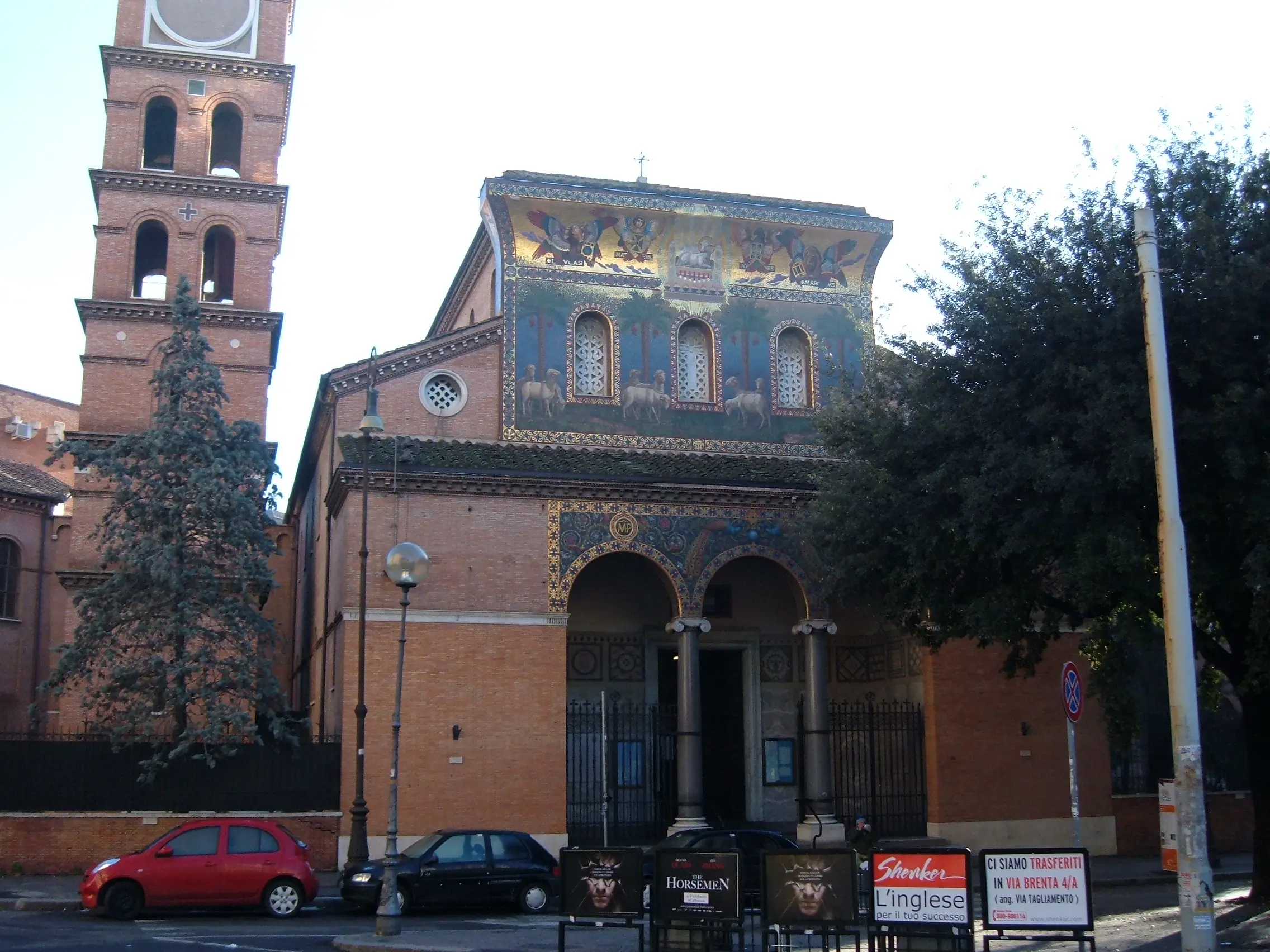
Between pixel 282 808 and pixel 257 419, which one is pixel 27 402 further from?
pixel 282 808

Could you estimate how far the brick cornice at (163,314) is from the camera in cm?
3231

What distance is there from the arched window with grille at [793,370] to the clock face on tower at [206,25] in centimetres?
1644

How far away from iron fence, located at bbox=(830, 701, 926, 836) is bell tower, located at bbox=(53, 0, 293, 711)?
15.6 m

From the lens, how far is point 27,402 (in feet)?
169

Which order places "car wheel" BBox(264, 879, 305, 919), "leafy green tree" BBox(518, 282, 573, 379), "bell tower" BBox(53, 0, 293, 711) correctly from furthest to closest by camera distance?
1. "bell tower" BBox(53, 0, 293, 711)
2. "leafy green tree" BBox(518, 282, 573, 379)
3. "car wheel" BBox(264, 879, 305, 919)

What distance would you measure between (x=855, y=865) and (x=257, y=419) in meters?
23.0

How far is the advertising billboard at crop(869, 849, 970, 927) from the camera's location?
41.9 feet

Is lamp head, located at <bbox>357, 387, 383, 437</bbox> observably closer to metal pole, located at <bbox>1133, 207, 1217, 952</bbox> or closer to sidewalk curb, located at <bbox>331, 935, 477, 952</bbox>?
sidewalk curb, located at <bbox>331, 935, 477, 952</bbox>

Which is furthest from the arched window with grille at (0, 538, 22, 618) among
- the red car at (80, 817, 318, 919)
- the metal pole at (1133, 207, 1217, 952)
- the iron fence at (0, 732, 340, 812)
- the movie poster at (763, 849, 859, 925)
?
the metal pole at (1133, 207, 1217, 952)

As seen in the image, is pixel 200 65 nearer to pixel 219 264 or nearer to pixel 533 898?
pixel 219 264

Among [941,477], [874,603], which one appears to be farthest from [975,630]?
[874,603]

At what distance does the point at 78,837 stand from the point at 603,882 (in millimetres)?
13315

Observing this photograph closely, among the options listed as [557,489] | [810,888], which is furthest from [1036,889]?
[557,489]

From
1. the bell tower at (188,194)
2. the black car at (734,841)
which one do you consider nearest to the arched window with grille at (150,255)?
the bell tower at (188,194)
